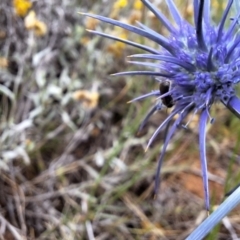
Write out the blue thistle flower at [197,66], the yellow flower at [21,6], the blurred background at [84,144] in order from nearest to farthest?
the blue thistle flower at [197,66] → the blurred background at [84,144] → the yellow flower at [21,6]

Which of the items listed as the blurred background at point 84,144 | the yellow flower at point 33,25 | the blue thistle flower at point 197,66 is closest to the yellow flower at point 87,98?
the blurred background at point 84,144

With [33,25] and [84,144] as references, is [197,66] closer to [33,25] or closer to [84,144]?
[33,25]

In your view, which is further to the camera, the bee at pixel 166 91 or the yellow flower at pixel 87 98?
the yellow flower at pixel 87 98

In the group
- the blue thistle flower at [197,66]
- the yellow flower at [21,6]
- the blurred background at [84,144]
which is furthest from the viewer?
the yellow flower at [21,6]

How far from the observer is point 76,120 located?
5.36 ft

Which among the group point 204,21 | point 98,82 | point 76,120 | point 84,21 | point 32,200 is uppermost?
point 204,21

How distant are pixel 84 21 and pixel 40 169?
1.77ft

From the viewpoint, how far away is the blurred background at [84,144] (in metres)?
1.38

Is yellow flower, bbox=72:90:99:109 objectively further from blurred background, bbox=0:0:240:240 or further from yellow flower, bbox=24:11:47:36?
yellow flower, bbox=24:11:47:36

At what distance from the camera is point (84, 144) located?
5.30 ft

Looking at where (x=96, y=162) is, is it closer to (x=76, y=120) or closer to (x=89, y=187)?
(x=89, y=187)

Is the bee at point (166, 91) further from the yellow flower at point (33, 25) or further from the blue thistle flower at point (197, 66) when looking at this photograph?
the yellow flower at point (33, 25)

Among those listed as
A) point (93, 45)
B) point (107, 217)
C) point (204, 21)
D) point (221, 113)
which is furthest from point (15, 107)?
point (204, 21)

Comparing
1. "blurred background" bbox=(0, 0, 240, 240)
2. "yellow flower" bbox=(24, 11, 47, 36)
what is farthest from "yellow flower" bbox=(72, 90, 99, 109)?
"yellow flower" bbox=(24, 11, 47, 36)
